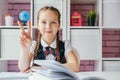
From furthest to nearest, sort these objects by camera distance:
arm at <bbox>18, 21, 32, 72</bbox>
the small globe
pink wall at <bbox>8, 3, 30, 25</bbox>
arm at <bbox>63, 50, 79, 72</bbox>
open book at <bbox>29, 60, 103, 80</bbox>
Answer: pink wall at <bbox>8, 3, 30, 25</bbox>
the small globe
arm at <bbox>63, 50, 79, 72</bbox>
arm at <bbox>18, 21, 32, 72</bbox>
open book at <bbox>29, 60, 103, 80</bbox>

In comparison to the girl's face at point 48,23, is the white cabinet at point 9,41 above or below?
below

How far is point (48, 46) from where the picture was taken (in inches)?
67.7

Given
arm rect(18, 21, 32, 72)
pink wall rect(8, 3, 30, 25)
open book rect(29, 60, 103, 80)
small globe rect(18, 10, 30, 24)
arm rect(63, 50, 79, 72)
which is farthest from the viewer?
pink wall rect(8, 3, 30, 25)

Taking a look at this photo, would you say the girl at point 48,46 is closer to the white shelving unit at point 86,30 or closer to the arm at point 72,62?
the arm at point 72,62

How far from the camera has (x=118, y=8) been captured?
279 cm

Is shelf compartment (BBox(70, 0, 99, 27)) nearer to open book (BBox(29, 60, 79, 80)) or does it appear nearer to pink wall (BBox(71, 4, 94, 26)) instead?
pink wall (BBox(71, 4, 94, 26))

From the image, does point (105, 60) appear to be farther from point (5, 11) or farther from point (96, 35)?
point (5, 11)

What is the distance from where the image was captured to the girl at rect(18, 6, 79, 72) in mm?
1580

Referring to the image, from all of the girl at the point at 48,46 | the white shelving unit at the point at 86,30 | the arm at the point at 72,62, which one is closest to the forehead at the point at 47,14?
the girl at the point at 48,46

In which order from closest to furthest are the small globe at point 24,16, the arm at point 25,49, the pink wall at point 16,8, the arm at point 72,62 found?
the arm at point 25,49
the arm at point 72,62
the small globe at point 24,16
the pink wall at point 16,8

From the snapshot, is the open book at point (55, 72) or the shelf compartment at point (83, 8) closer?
the open book at point (55, 72)

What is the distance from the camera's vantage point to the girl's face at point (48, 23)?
164 cm

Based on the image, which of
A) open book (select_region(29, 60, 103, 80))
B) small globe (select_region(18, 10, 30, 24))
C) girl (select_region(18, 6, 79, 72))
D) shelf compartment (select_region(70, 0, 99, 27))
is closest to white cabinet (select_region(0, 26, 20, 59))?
small globe (select_region(18, 10, 30, 24))

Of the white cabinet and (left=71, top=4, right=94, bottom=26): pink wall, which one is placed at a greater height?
(left=71, top=4, right=94, bottom=26): pink wall
